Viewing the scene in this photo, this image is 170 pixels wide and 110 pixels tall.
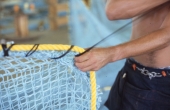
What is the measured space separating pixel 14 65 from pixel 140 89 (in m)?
0.39

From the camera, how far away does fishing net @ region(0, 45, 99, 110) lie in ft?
2.22

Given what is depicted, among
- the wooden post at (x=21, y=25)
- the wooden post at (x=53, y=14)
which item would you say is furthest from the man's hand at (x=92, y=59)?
the wooden post at (x=53, y=14)

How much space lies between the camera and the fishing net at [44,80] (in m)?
0.68

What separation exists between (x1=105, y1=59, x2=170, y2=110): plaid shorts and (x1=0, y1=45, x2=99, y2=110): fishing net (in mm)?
187

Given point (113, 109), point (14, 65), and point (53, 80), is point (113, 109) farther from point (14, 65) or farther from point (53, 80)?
point (14, 65)

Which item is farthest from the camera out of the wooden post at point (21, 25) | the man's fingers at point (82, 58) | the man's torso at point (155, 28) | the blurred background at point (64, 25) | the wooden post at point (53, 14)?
the wooden post at point (53, 14)

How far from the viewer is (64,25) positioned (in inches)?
174

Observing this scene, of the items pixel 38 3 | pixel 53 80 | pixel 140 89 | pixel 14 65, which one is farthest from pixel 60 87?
pixel 38 3

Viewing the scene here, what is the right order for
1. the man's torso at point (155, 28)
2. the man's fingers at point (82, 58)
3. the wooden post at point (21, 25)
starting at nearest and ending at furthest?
the man's fingers at point (82, 58), the man's torso at point (155, 28), the wooden post at point (21, 25)

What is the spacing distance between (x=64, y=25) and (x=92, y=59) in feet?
12.5

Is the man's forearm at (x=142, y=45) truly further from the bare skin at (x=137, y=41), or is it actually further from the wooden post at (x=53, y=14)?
the wooden post at (x=53, y=14)

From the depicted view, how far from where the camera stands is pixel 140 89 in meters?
0.85

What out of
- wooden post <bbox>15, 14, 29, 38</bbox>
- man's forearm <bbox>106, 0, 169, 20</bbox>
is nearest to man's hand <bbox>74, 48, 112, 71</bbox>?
man's forearm <bbox>106, 0, 169, 20</bbox>

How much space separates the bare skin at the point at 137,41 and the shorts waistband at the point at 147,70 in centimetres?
2
